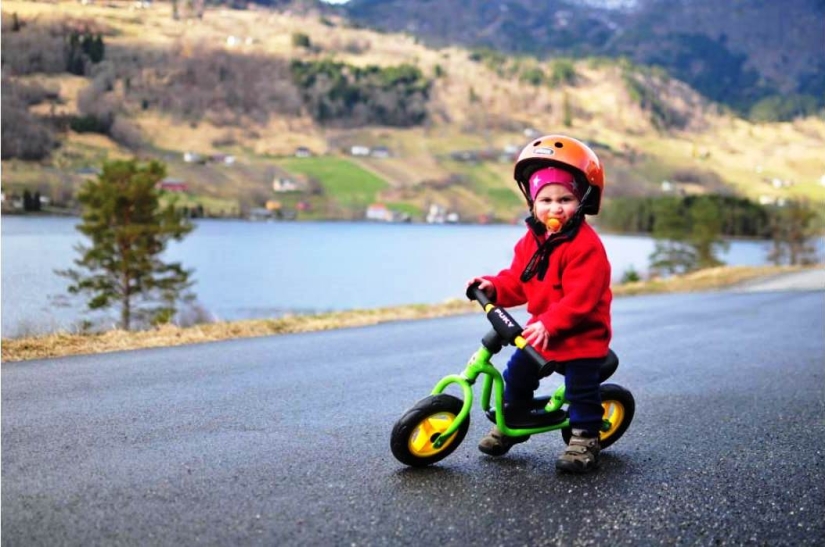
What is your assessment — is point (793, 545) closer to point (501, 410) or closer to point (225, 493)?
point (501, 410)

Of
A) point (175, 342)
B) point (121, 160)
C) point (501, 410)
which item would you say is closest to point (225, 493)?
point (501, 410)

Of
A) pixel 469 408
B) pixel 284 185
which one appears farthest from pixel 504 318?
pixel 284 185

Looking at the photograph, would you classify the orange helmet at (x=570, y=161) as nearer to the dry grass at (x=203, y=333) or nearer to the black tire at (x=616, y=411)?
the black tire at (x=616, y=411)

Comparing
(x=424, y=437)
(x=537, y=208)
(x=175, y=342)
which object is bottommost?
(x=175, y=342)

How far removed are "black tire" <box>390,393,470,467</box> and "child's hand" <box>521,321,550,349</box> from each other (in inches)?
22.1

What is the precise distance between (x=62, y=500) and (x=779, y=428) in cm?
433

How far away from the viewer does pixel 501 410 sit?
4.27 meters

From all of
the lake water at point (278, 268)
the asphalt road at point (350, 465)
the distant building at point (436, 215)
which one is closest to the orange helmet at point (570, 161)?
the asphalt road at point (350, 465)

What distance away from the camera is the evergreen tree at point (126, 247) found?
41.1 meters

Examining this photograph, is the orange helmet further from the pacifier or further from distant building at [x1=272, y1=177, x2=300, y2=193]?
distant building at [x1=272, y1=177, x2=300, y2=193]

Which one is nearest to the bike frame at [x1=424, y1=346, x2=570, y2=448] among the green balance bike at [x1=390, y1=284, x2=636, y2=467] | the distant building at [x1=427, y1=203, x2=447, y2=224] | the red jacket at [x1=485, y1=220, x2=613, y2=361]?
the green balance bike at [x1=390, y1=284, x2=636, y2=467]

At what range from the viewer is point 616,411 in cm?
471

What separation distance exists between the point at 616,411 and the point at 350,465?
166 centimetres

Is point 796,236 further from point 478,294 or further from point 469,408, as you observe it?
point 469,408
